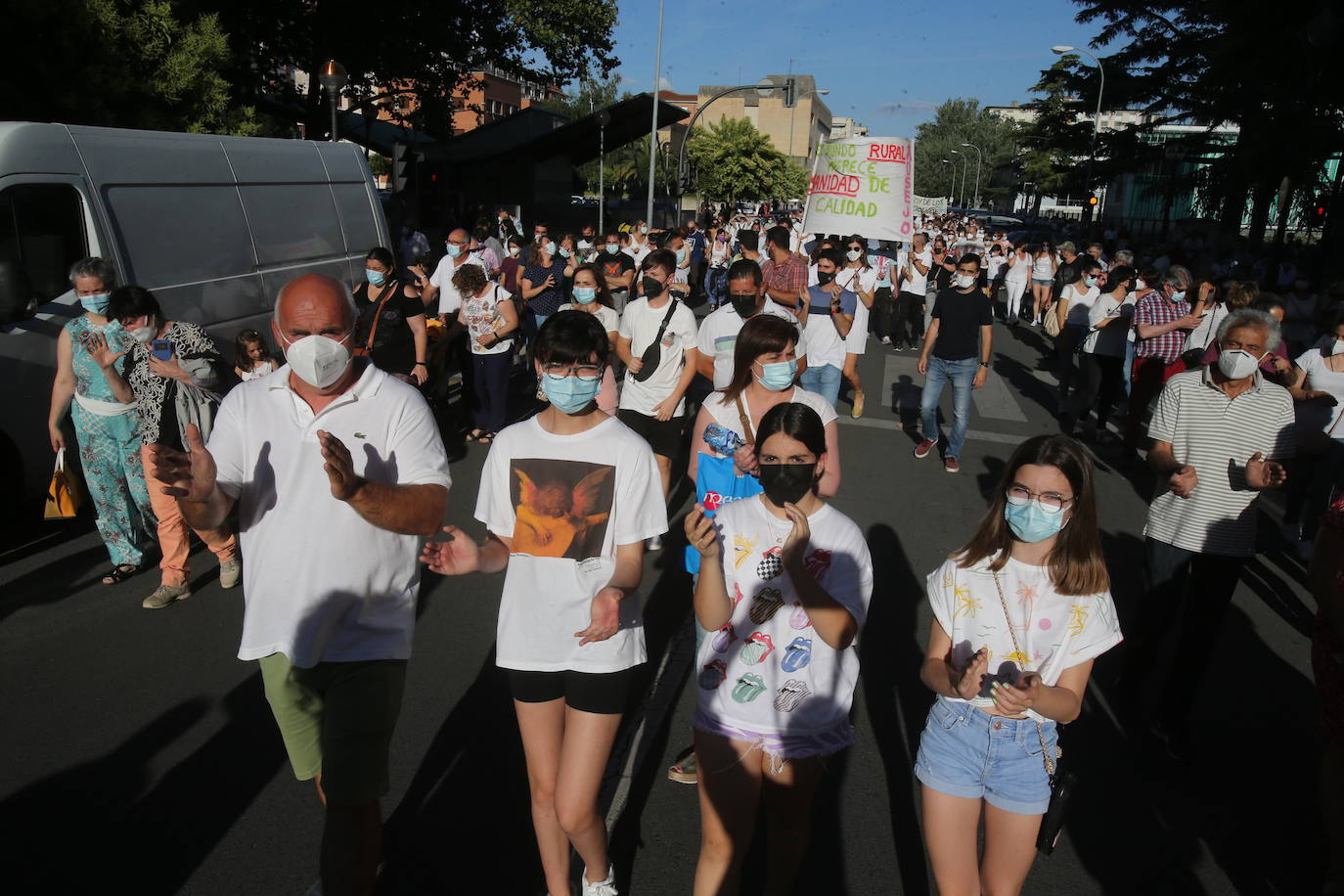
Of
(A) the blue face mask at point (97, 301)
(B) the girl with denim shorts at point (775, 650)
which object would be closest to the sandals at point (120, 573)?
(A) the blue face mask at point (97, 301)

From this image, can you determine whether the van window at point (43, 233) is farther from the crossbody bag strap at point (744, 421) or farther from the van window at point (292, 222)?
the crossbody bag strap at point (744, 421)

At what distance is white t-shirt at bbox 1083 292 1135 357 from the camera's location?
941 cm

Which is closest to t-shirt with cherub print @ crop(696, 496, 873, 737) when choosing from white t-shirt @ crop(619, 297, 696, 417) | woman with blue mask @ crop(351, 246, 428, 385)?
white t-shirt @ crop(619, 297, 696, 417)

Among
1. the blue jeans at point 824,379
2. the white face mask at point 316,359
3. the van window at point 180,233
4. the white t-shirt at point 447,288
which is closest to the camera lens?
the white face mask at point 316,359

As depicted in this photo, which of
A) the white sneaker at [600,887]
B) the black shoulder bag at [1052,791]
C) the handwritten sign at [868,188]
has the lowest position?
the white sneaker at [600,887]

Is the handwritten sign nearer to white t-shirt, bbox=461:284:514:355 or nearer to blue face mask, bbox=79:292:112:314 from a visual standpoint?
white t-shirt, bbox=461:284:514:355

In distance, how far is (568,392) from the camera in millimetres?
2832

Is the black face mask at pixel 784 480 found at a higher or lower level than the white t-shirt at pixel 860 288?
higher

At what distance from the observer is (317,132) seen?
83.7 feet

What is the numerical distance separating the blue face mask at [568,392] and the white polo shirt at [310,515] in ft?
1.38

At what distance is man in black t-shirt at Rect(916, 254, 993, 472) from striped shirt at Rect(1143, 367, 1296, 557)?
12.9 ft

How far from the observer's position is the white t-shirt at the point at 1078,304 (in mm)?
11570

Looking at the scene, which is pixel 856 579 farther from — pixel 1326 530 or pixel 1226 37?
pixel 1226 37

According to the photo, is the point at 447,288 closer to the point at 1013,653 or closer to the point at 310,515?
the point at 310,515
